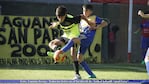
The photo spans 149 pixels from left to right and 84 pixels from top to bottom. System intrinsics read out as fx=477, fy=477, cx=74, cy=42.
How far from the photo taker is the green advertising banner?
53.1ft

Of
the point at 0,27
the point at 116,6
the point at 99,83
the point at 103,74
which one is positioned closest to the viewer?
the point at 99,83

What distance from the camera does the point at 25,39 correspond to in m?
16.5

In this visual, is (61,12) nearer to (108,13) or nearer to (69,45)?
(69,45)

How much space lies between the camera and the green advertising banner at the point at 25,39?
16.2 meters

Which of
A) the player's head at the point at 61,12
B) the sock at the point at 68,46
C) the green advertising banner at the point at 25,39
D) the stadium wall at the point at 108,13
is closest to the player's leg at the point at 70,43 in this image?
the sock at the point at 68,46

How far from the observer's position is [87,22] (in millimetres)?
10500

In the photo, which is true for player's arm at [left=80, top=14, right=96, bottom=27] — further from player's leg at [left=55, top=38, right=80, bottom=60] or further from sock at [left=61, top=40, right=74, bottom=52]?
sock at [left=61, top=40, right=74, bottom=52]

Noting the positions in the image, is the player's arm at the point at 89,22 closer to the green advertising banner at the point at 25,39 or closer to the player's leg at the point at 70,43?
the player's leg at the point at 70,43

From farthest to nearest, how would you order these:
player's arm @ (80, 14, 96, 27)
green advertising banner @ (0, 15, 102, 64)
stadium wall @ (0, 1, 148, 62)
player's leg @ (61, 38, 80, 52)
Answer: stadium wall @ (0, 1, 148, 62) → green advertising banner @ (0, 15, 102, 64) → player's arm @ (80, 14, 96, 27) → player's leg @ (61, 38, 80, 52)

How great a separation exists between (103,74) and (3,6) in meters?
6.91

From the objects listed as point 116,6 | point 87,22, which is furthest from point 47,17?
point 87,22

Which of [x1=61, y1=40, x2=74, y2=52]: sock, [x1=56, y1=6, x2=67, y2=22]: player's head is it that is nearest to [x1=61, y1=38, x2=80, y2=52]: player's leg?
[x1=61, y1=40, x2=74, y2=52]: sock

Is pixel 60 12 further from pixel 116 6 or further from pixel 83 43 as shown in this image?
pixel 116 6

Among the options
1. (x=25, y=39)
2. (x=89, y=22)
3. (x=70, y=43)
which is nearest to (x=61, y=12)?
(x=70, y=43)
